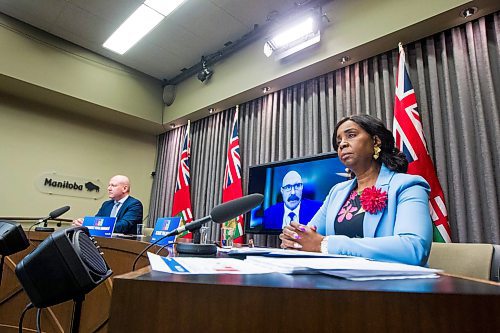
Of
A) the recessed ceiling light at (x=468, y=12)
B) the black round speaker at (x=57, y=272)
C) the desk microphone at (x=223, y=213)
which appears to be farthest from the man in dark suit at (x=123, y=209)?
the recessed ceiling light at (x=468, y=12)

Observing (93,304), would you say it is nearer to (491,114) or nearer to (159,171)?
(491,114)

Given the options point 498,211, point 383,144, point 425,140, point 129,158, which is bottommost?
point 498,211

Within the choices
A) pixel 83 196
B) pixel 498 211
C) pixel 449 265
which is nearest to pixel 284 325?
pixel 449 265

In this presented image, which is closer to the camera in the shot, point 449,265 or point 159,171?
point 449,265

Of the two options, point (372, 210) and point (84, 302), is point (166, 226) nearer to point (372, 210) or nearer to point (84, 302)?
point (84, 302)

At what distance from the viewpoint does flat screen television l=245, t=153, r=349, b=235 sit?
2.44 meters

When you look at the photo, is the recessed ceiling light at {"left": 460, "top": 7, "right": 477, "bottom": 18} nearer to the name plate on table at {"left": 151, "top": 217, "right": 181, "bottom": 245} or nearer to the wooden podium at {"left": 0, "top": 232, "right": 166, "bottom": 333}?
the name plate on table at {"left": 151, "top": 217, "right": 181, "bottom": 245}

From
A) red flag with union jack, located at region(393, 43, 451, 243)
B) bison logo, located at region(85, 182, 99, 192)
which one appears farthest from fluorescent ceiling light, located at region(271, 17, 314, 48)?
bison logo, located at region(85, 182, 99, 192)

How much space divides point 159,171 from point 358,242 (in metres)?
→ 4.49

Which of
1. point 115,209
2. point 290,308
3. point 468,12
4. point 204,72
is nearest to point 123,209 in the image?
point 115,209

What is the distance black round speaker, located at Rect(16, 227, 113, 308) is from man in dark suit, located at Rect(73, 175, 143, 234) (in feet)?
7.79

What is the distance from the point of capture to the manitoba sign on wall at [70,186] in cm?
Answer: 407

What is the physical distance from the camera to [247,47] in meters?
3.68

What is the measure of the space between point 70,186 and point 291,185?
3.28m
